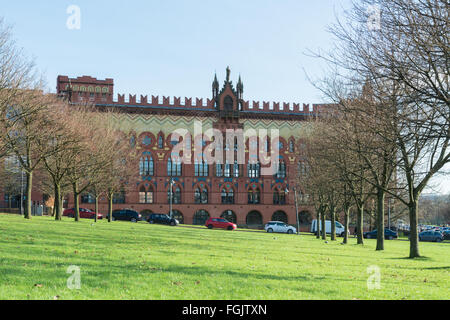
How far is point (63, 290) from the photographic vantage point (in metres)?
8.12

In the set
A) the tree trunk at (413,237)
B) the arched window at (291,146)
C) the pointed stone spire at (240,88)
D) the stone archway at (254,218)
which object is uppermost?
the pointed stone spire at (240,88)

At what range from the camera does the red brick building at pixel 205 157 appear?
66.4 m

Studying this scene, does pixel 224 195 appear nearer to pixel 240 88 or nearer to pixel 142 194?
pixel 142 194

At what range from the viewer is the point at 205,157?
67625mm

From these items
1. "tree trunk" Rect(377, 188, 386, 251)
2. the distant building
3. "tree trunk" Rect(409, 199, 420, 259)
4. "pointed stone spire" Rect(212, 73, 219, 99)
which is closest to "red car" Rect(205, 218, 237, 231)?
the distant building

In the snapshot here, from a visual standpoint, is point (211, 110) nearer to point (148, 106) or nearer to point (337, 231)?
point (148, 106)

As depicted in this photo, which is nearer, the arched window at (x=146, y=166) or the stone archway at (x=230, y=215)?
the arched window at (x=146, y=166)

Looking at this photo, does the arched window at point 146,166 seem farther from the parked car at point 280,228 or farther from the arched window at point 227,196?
the parked car at point 280,228

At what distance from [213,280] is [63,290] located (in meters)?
3.01

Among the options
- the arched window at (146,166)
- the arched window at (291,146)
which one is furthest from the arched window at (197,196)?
the arched window at (291,146)

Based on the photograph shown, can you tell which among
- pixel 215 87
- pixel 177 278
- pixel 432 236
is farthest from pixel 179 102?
pixel 177 278

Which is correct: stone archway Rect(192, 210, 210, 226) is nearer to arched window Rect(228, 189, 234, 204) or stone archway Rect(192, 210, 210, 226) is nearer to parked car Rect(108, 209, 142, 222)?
arched window Rect(228, 189, 234, 204)

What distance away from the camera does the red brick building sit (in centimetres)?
6644
